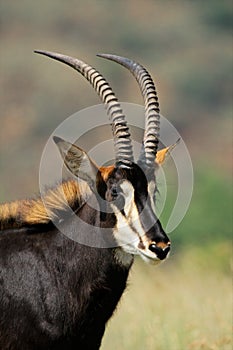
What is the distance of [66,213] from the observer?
39.0 feet

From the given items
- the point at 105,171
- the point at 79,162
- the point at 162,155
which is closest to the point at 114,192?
the point at 105,171

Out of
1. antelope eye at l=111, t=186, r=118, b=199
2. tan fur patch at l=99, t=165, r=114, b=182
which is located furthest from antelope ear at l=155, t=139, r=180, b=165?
antelope eye at l=111, t=186, r=118, b=199

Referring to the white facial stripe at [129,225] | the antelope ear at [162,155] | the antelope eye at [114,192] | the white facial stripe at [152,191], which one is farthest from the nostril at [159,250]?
the antelope ear at [162,155]

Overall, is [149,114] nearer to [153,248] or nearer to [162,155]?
[162,155]

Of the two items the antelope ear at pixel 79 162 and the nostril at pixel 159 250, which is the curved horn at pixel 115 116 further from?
the nostril at pixel 159 250

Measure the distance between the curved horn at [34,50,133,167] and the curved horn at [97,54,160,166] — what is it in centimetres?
19

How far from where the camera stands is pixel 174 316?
51.8 ft

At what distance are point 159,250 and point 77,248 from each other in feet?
3.09

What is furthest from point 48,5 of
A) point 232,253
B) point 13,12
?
point 232,253

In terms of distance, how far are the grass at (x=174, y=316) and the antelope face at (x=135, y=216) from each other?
2009mm

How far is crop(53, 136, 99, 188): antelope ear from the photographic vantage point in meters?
11.6

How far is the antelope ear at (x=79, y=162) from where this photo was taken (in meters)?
11.6

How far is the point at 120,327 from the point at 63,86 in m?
47.8

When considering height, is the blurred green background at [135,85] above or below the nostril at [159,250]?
below
